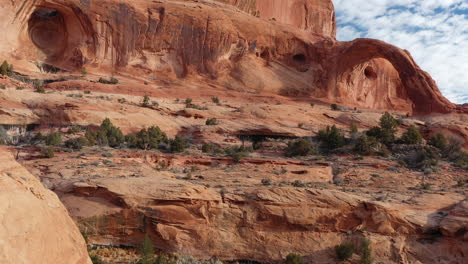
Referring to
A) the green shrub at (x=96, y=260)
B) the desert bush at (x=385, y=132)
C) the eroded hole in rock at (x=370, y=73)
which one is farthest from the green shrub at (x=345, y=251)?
the eroded hole in rock at (x=370, y=73)

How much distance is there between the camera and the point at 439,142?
2164 cm

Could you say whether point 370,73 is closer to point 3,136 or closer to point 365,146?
point 365,146

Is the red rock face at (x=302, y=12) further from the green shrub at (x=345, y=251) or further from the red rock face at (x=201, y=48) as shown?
the green shrub at (x=345, y=251)

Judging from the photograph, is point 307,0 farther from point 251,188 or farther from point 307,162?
point 251,188

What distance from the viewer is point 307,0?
149 feet

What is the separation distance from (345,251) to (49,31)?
1183 inches

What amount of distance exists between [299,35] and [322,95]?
594 cm

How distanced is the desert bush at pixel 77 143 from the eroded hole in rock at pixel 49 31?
15747 mm

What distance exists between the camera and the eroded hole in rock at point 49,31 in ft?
103

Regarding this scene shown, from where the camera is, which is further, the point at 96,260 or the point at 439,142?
the point at 439,142

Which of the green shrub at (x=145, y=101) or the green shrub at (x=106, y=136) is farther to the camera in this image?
the green shrub at (x=145, y=101)

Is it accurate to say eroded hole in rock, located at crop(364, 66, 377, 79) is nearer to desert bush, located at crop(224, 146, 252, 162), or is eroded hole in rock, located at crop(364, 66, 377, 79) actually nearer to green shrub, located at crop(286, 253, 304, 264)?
desert bush, located at crop(224, 146, 252, 162)

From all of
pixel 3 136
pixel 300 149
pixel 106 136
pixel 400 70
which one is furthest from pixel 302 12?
pixel 3 136

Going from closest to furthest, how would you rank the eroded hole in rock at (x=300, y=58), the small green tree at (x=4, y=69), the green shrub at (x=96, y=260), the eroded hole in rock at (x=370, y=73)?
the green shrub at (x=96, y=260) < the small green tree at (x=4, y=69) < the eroded hole in rock at (x=300, y=58) < the eroded hole in rock at (x=370, y=73)
